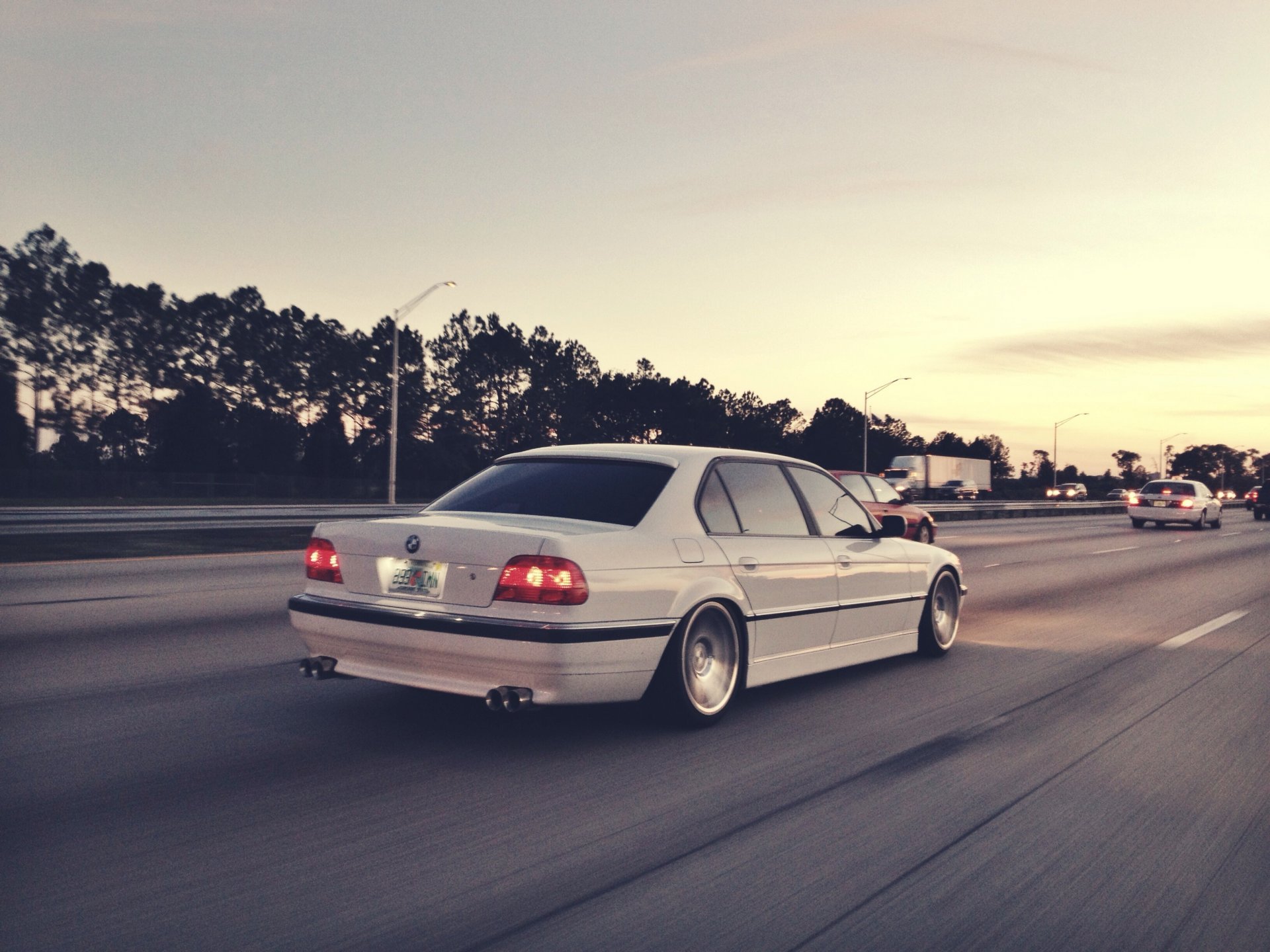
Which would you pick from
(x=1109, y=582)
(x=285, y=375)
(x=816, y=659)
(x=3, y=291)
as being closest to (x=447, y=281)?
(x=1109, y=582)

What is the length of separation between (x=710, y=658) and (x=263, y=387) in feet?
268

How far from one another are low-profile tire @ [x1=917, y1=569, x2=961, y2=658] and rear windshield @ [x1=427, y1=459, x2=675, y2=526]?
10.6 ft

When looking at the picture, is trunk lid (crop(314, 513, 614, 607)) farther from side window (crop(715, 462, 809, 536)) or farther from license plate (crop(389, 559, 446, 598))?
side window (crop(715, 462, 809, 536))

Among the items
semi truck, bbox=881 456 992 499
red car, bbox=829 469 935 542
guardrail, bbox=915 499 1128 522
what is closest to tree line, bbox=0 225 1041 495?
semi truck, bbox=881 456 992 499

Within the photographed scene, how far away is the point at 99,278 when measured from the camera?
237ft

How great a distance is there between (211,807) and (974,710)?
4.41m

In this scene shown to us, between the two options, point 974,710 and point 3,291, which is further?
point 3,291

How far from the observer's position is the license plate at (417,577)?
5652mm

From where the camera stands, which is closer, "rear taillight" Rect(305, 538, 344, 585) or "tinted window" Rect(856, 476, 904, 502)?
"rear taillight" Rect(305, 538, 344, 585)

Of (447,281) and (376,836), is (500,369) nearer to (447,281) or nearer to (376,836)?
(447,281)

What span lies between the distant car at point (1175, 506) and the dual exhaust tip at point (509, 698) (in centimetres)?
3511

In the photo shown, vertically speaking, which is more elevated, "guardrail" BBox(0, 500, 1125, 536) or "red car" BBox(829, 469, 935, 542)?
"red car" BBox(829, 469, 935, 542)

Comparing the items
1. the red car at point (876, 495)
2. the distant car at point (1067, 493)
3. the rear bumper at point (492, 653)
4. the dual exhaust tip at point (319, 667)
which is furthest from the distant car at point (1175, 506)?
Answer: the distant car at point (1067, 493)

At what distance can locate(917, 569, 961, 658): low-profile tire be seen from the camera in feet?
28.3
